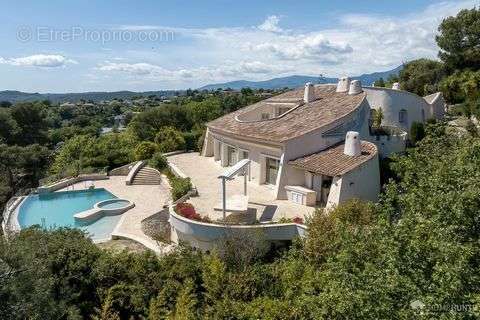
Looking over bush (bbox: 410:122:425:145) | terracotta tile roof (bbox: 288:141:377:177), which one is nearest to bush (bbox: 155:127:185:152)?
terracotta tile roof (bbox: 288:141:377:177)

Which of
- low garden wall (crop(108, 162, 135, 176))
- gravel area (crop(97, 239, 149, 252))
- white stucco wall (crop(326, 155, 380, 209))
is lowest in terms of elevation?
gravel area (crop(97, 239, 149, 252))

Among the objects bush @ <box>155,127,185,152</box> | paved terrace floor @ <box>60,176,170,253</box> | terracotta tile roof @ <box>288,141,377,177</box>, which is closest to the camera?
terracotta tile roof @ <box>288,141,377,177</box>

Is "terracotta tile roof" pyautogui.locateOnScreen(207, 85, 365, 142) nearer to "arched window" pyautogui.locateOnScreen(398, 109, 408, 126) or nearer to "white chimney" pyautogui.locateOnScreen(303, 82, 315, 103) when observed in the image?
"white chimney" pyautogui.locateOnScreen(303, 82, 315, 103)

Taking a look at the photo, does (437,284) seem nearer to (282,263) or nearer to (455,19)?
(282,263)

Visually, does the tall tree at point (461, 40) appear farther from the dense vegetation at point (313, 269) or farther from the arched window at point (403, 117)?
the dense vegetation at point (313, 269)

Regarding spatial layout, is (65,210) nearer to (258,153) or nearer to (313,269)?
(258,153)

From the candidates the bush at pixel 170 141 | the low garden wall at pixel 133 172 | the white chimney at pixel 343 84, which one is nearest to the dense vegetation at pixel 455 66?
the white chimney at pixel 343 84
